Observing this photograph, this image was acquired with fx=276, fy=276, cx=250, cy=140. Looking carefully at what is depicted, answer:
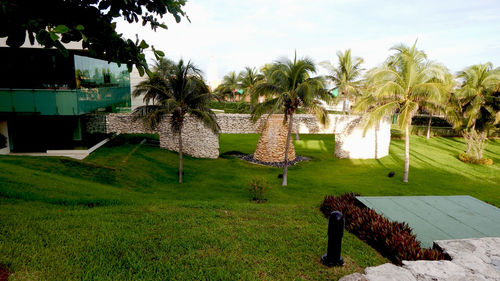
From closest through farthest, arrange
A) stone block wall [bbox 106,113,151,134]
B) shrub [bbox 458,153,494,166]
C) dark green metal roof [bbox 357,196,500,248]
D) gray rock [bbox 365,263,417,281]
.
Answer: gray rock [bbox 365,263,417,281] < dark green metal roof [bbox 357,196,500,248] < stone block wall [bbox 106,113,151,134] < shrub [bbox 458,153,494,166]

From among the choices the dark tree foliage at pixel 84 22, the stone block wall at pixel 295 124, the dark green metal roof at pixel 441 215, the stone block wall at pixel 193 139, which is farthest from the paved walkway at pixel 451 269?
the stone block wall at pixel 193 139

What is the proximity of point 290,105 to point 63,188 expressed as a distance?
40.1 feet

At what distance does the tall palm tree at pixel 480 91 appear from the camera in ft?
85.4

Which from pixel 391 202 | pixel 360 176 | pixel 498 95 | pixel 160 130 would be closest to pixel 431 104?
pixel 360 176

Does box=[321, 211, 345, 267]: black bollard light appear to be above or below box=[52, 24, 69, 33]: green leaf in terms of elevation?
below

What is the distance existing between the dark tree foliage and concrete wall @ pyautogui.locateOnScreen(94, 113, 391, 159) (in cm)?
1870

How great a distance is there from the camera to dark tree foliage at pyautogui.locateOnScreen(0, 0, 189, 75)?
2.77 metres

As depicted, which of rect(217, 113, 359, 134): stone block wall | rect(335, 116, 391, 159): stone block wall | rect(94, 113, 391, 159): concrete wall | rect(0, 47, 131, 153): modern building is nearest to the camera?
rect(0, 47, 131, 153): modern building

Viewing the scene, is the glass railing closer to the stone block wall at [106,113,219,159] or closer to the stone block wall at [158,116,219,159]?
the stone block wall at [106,113,219,159]

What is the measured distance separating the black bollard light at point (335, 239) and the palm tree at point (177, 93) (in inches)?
516

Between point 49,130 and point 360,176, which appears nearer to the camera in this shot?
point 49,130

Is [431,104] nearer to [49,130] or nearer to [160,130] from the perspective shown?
[160,130]

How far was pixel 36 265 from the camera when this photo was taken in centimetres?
408

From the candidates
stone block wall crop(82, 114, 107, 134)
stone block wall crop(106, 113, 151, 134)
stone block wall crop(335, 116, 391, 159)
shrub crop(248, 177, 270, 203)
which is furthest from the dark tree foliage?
stone block wall crop(335, 116, 391, 159)
